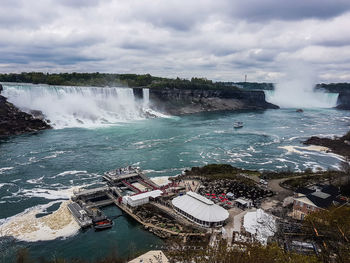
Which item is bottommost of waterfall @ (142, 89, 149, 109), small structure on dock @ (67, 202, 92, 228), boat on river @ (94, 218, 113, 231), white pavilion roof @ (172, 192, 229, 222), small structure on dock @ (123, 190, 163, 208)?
boat on river @ (94, 218, 113, 231)

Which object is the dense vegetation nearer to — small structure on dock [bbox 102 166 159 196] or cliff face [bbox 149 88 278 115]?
cliff face [bbox 149 88 278 115]

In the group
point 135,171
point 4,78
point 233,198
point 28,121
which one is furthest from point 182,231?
point 4,78

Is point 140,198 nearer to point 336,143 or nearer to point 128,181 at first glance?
point 128,181

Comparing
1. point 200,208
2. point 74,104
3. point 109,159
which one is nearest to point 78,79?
point 74,104

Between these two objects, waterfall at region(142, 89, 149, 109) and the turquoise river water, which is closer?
the turquoise river water

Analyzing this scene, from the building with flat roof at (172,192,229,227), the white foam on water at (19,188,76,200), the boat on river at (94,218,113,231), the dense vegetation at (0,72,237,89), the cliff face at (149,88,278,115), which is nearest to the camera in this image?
the building with flat roof at (172,192,229,227)

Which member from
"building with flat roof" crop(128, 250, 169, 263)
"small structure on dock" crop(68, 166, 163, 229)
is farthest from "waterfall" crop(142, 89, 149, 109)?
"building with flat roof" crop(128, 250, 169, 263)
